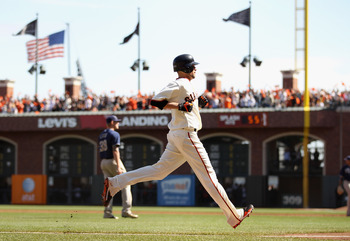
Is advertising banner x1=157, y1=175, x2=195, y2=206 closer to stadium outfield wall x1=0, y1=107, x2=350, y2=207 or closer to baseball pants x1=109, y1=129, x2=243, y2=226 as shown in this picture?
stadium outfield wall x1=0, y1=107, x2=350, y2=207

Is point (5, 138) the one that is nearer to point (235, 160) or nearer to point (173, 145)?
point (235, 160)

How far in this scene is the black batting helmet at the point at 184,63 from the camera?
32.0 feet

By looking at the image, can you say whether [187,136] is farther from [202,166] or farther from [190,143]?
[202,166]

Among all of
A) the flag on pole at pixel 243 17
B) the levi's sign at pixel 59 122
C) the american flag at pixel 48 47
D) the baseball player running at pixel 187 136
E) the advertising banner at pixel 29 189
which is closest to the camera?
the baseball player running at pixel 187 136

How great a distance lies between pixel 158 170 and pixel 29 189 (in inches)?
1219

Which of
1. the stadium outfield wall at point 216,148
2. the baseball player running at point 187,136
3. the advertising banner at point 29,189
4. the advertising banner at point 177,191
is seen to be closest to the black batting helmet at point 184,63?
the baseball player running at point 187,136

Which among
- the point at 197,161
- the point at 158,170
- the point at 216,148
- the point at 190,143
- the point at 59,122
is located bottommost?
the point at 216,148

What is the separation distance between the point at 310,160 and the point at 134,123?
30.2 ft

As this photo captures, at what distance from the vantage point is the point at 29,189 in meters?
39.7

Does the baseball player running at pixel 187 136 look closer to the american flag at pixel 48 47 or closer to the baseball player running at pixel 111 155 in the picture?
the baseball player running at pixel 111 155

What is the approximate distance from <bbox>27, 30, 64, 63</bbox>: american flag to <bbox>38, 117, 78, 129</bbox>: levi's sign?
507cm

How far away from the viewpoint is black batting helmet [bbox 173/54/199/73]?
32.0 feet

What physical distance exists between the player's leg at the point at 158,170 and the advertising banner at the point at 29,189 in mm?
29892

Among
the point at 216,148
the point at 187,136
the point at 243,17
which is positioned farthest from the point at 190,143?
the point at 243,17
